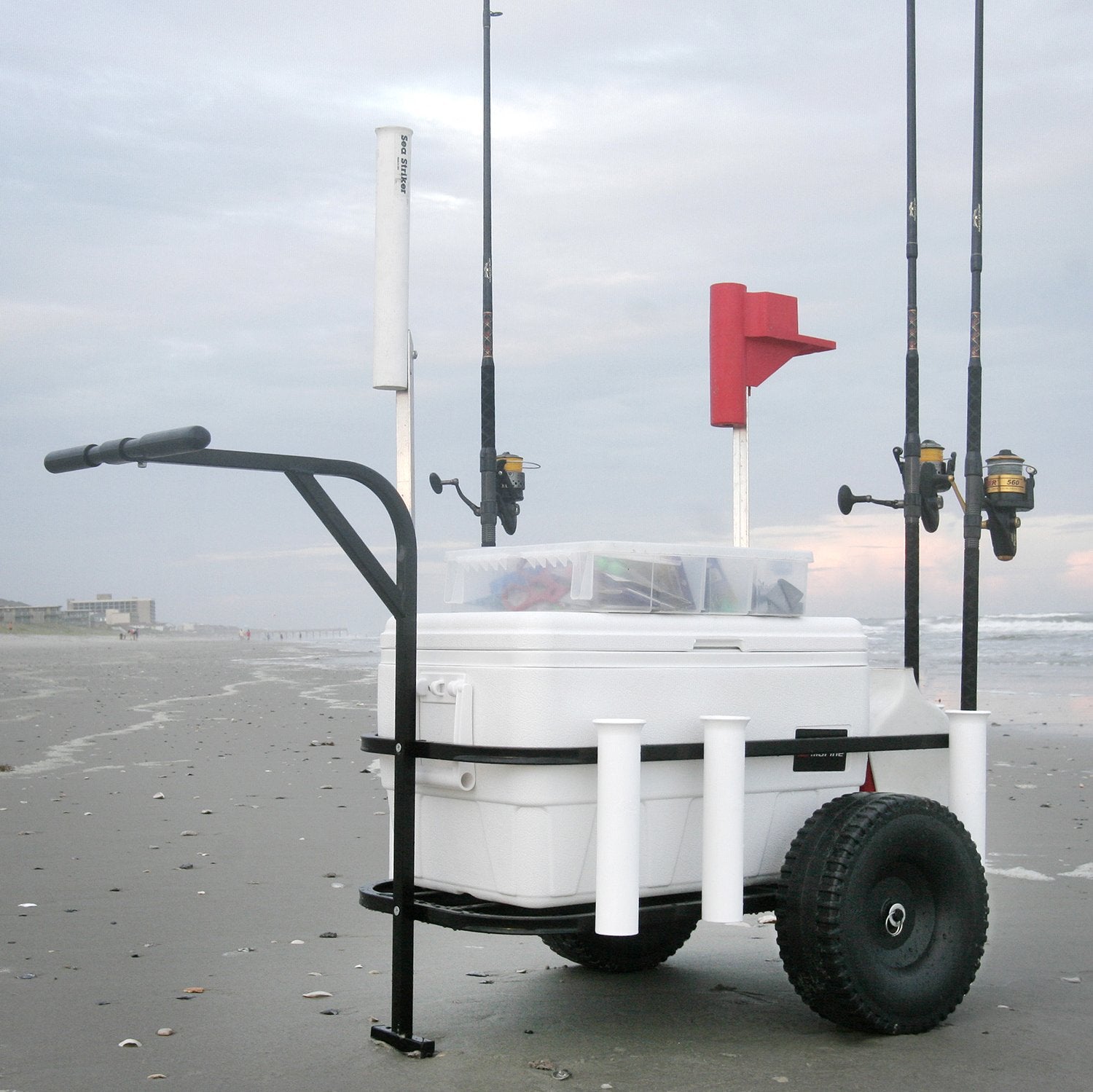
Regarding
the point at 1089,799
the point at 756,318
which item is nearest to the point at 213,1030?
the point at 756,318

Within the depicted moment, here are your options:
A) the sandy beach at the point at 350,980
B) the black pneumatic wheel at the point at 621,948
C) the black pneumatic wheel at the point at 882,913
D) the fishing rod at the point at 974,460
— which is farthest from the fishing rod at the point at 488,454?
the black pneumatic wheel at the point at 882,913

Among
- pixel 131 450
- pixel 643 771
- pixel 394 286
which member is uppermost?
pixel 394 286

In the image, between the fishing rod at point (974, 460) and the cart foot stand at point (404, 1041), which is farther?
the fishing rod at point (974, 460)

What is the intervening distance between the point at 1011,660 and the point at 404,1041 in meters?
31.5

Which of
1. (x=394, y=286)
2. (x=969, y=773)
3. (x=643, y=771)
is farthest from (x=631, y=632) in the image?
(x=394, y=286)

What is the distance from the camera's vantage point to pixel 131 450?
3.98 metres

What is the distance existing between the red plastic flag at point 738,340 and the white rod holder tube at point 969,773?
2316 millimetres

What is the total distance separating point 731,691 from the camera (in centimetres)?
439

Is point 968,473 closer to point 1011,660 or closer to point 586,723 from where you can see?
point 586,723

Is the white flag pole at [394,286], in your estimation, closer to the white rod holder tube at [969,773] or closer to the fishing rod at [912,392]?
the white rod holder tube at [969,773]

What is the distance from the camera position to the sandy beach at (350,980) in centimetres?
405

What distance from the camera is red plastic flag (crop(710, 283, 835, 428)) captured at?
6773mm

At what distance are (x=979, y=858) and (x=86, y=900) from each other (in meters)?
4.10

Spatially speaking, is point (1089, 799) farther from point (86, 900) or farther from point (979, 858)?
point (86, 900)
